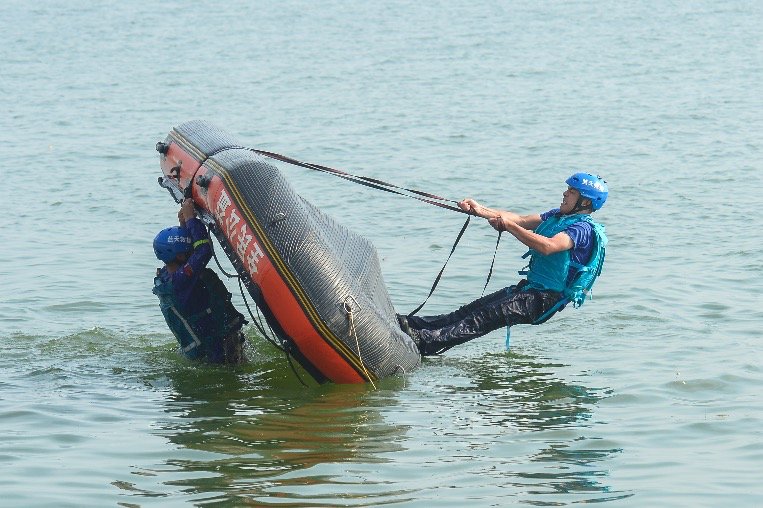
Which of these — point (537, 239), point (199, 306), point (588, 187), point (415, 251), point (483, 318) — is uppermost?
point (588, 187)

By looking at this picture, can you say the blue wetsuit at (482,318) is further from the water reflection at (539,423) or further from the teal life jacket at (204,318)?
the teal life jacket at (204,318)

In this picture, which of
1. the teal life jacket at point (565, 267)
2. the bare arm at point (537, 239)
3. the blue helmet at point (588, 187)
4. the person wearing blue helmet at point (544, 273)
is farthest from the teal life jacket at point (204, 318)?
the blue helmet at point (588, 187)

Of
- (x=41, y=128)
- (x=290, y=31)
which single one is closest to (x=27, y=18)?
(x=290, y=31)

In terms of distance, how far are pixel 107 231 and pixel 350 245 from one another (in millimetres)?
5717

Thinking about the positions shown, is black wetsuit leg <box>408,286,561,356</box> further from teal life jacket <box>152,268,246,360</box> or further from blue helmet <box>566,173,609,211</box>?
teal life jacket <box>152,268,246,360</box>

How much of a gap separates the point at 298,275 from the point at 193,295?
0.99 m

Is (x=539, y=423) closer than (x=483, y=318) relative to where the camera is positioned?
Yes

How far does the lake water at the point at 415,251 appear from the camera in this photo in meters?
6.80

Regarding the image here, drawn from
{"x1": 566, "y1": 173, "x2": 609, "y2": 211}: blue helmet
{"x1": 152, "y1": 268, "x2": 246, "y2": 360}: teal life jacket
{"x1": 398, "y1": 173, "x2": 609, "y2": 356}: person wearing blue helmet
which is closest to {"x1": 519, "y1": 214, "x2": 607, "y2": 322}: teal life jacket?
{"x1": 398, "y1": 173, "x2": 609, "y2": 356}: person wearing blue helmet

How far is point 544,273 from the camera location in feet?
28.5

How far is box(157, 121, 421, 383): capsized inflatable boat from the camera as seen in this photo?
785cm

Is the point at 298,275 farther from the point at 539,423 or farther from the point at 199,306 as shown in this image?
the point at 539,423

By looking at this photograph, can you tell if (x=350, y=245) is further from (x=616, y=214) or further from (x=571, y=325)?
(x=616, y=214)

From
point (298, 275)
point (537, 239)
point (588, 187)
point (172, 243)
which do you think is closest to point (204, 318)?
point (172, 243)
